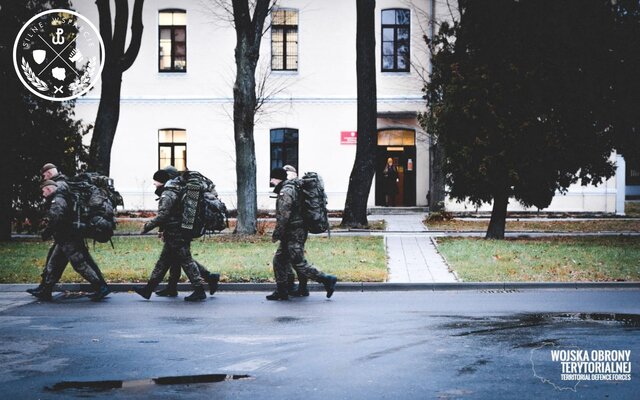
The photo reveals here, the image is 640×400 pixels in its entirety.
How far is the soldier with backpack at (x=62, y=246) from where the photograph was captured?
1261 cm

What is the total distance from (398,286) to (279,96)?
2198 centimetres

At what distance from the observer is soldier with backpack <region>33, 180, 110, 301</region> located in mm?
12609

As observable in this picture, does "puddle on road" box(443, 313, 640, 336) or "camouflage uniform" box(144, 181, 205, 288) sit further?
"camouflage uniform" box(144, 181, 205, 288)

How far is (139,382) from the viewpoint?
7.48 meters

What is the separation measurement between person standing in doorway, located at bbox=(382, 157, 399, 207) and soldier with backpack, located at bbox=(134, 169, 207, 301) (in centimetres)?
2283

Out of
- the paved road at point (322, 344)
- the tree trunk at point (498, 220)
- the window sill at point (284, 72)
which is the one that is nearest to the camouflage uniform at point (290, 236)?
Result: the paved road at point (322, 344)

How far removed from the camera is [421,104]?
34.7 m

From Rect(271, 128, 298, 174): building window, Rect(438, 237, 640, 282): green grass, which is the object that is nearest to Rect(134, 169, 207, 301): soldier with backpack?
Rect(438, 237, 640, 282): green grass

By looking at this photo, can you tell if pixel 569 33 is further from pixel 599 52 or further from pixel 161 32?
pixel 161 32

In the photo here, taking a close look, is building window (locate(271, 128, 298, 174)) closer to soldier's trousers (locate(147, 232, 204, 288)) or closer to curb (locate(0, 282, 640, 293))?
curb (locate(0, 282, 640, 293))

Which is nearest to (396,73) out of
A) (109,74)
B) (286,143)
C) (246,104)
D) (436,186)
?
(436,186)

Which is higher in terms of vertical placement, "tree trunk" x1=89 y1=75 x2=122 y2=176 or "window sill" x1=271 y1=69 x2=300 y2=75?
"window sill" x1=271 y1=69 x2=300 y2=75

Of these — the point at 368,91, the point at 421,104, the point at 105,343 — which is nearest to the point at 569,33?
the point at 368,91

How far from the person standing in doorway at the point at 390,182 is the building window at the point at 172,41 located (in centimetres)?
934
